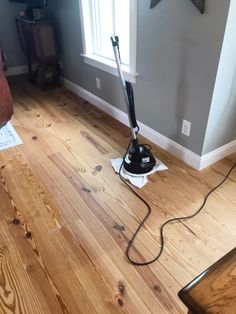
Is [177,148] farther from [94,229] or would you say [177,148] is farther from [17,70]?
[17,70]

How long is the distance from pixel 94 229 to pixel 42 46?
2.41m

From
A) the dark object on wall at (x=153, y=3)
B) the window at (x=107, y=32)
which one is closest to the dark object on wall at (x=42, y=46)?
the window at (x=107, y=32)

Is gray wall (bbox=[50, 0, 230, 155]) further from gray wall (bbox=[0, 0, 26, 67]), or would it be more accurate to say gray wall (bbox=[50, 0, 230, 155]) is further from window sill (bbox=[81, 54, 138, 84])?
gray wall (bbox=[0, 0, 26, 67])

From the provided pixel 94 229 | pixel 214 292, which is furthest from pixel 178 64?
pixel 214 292

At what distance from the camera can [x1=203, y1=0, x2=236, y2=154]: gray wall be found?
4.50 feet

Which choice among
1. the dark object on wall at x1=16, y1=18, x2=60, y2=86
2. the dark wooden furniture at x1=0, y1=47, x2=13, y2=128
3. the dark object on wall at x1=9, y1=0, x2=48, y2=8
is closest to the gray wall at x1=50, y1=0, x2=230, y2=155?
the dark wooden furniture at x1=0, y1=47, x2=13, y2=128

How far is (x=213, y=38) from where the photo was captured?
1387 mm

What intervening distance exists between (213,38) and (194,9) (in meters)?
0.20

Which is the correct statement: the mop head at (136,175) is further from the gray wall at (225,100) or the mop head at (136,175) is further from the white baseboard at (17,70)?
the white baseboard at (17,70)

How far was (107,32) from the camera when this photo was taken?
2.37 metres

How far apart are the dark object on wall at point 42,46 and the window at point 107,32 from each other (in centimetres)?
65

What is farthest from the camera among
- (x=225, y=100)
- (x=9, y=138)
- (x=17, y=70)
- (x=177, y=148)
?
(x=17, y=70)

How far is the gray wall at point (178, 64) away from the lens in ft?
4.66

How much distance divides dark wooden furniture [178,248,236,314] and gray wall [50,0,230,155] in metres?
1.25
